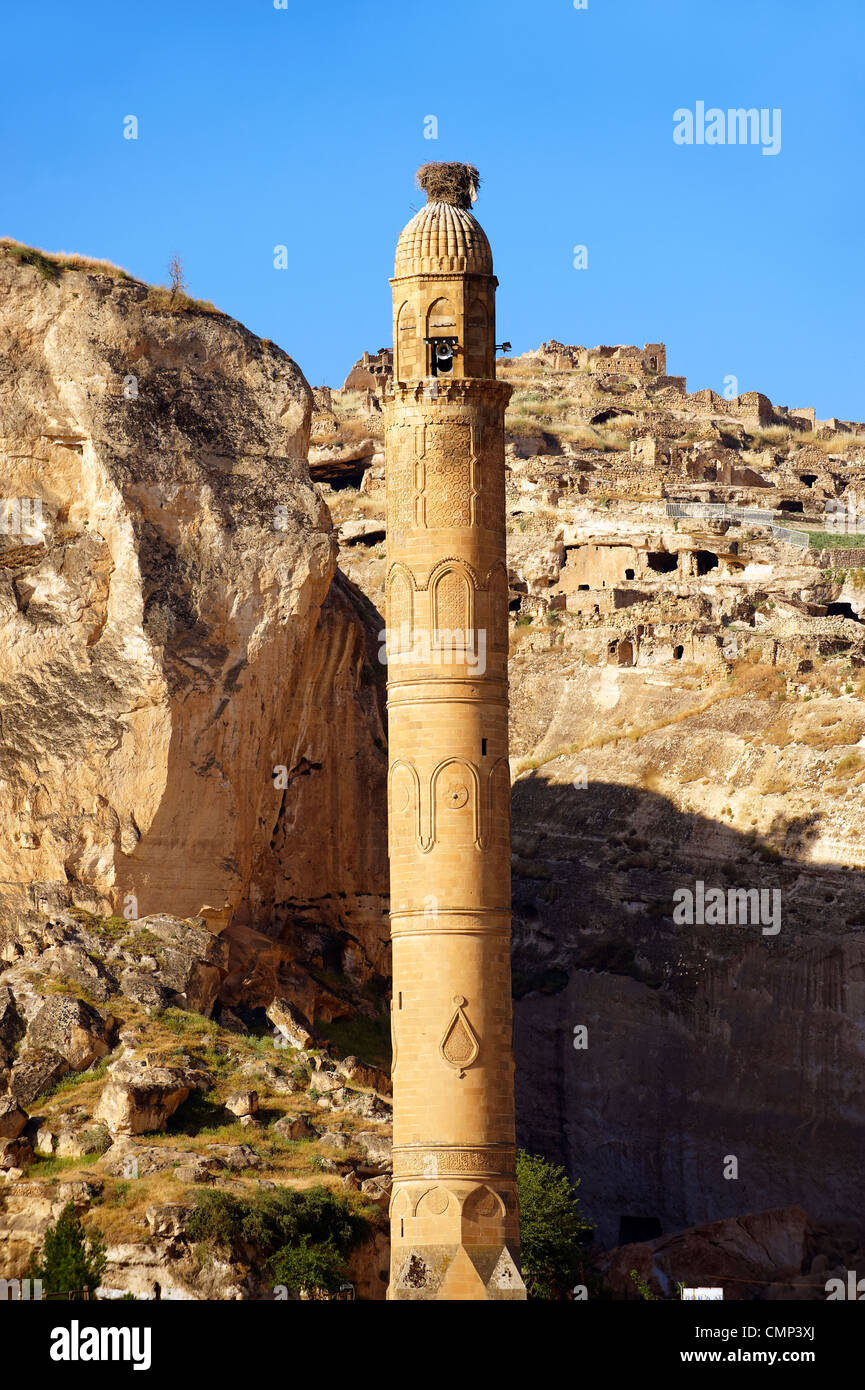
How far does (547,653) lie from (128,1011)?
79.1ft

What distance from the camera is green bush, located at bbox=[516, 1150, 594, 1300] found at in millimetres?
40906

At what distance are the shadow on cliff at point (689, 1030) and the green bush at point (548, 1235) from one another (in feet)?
19.1

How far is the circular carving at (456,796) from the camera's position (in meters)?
36.5

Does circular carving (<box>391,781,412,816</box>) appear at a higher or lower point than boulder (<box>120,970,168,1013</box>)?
higher

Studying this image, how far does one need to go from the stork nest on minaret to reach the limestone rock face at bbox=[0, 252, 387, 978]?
Answer: 8.73m

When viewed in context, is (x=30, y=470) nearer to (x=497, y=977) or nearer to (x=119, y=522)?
(x=119, y=522)

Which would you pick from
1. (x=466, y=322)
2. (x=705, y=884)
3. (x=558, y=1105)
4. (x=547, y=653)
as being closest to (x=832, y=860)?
(x=705, y=884)

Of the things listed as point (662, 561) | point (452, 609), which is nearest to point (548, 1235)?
point (452, 609)

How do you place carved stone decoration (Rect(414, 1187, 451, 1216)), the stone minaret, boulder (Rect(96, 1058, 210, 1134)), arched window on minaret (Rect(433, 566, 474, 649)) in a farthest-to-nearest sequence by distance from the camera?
boulder (Rect(96, 1058, 210, 1134)), arched window on minaret (Rect(433, 566, 474, 649)), the stone minaret, carved stone decoration (Rect(414, 1187, 451, 1216))

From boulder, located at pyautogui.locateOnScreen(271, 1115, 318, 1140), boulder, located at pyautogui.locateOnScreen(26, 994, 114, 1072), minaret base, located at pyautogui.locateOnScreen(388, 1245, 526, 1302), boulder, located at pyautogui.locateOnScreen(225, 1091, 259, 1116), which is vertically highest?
boulder, located at pyautogui.locateOnScreen(26, 994, 114, 1072)

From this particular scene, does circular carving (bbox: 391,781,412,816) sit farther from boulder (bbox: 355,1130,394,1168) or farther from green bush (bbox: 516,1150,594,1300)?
green bush (bbox: 516,1150,594,1300)

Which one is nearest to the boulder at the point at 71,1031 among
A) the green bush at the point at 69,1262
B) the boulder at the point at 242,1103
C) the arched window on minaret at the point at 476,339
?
the boulder at the point at 242,1103

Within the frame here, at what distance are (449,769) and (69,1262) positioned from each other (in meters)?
8.30

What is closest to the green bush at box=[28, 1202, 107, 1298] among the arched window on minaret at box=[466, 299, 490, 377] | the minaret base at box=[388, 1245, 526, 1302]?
the minaret base at box=[388, 1245, 526, 1302]
